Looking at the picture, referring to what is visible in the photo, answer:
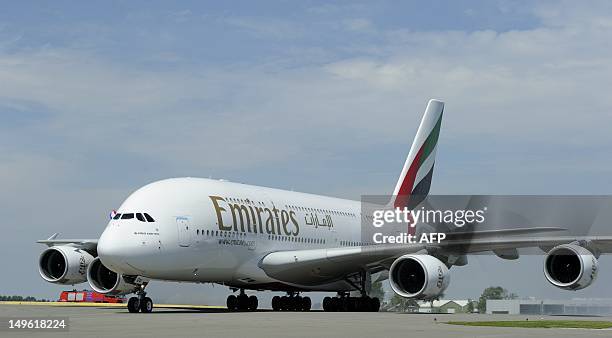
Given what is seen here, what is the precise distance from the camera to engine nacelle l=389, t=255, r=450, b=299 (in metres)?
27.1

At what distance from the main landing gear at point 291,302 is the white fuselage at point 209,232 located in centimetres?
73

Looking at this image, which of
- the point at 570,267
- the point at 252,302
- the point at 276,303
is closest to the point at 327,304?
the point at 276,303

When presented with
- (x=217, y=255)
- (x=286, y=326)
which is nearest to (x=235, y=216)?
(x=217, y=255)

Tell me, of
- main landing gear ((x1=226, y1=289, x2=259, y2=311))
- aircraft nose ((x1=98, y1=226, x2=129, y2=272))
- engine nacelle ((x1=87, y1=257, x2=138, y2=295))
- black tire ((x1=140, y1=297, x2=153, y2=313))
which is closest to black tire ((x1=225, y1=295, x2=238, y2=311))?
main landing gear ((x1=226, y1=289, x2=259, y2=311))

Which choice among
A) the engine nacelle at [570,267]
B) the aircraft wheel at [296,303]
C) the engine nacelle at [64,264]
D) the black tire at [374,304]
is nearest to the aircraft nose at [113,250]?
the engine nacelle at [64,264]

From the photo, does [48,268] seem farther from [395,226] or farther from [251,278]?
[395,226]

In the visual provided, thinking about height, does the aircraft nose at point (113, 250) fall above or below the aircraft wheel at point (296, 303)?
below

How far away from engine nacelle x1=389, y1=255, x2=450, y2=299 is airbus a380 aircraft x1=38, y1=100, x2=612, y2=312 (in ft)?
0.12

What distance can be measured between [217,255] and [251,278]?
95.5 inches

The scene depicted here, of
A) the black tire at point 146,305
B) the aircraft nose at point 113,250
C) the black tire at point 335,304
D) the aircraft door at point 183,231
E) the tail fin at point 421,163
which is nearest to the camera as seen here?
the aircraft nose at point 113,250

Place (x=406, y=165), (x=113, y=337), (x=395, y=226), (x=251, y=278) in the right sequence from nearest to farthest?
(x=113, y=337) → (x=251, y=278) → (x=395, y=226) → (x=406, y=165)

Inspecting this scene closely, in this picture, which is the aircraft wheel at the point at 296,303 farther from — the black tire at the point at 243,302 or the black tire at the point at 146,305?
the black tire at the point at 146,305

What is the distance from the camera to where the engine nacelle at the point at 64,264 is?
2927 centimetres

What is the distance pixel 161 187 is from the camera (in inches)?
1022
